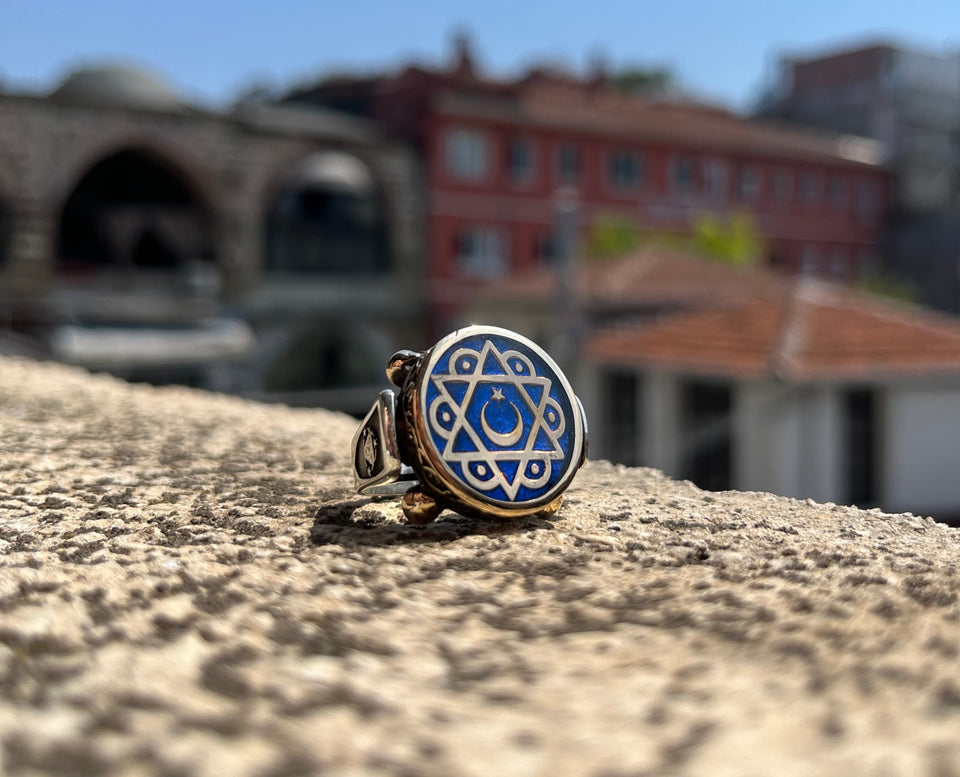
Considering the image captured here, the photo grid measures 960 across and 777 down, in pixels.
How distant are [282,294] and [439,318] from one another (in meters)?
4.76

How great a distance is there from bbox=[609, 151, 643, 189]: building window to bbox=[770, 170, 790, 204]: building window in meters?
5.96

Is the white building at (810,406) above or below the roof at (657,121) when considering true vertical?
below

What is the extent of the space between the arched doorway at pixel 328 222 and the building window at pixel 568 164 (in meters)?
5.92

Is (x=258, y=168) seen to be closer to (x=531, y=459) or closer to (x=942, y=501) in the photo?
(x=942, y=501)

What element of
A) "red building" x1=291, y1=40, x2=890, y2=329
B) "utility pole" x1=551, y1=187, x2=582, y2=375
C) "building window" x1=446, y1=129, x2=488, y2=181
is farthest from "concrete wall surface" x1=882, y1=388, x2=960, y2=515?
"building window" x1=446, y1=129, x2=488, y2=181

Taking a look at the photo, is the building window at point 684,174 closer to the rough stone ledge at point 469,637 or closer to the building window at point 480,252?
the building window at point 480,252

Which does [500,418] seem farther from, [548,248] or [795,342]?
[548,248]

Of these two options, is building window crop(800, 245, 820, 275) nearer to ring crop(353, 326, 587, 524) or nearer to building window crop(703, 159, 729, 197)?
building window crop(703, 159, 729, 197)

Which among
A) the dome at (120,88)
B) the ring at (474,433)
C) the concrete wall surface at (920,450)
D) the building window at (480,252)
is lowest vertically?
the concrete wall surface at (920,450)

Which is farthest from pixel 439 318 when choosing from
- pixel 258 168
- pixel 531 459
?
pixel 531 459

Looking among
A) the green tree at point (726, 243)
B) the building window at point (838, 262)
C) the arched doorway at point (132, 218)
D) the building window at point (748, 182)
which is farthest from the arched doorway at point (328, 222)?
the building window at point (838, 262)

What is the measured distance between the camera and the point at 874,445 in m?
12.3

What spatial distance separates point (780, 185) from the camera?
3572 centimetres

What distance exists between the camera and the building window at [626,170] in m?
32.0
